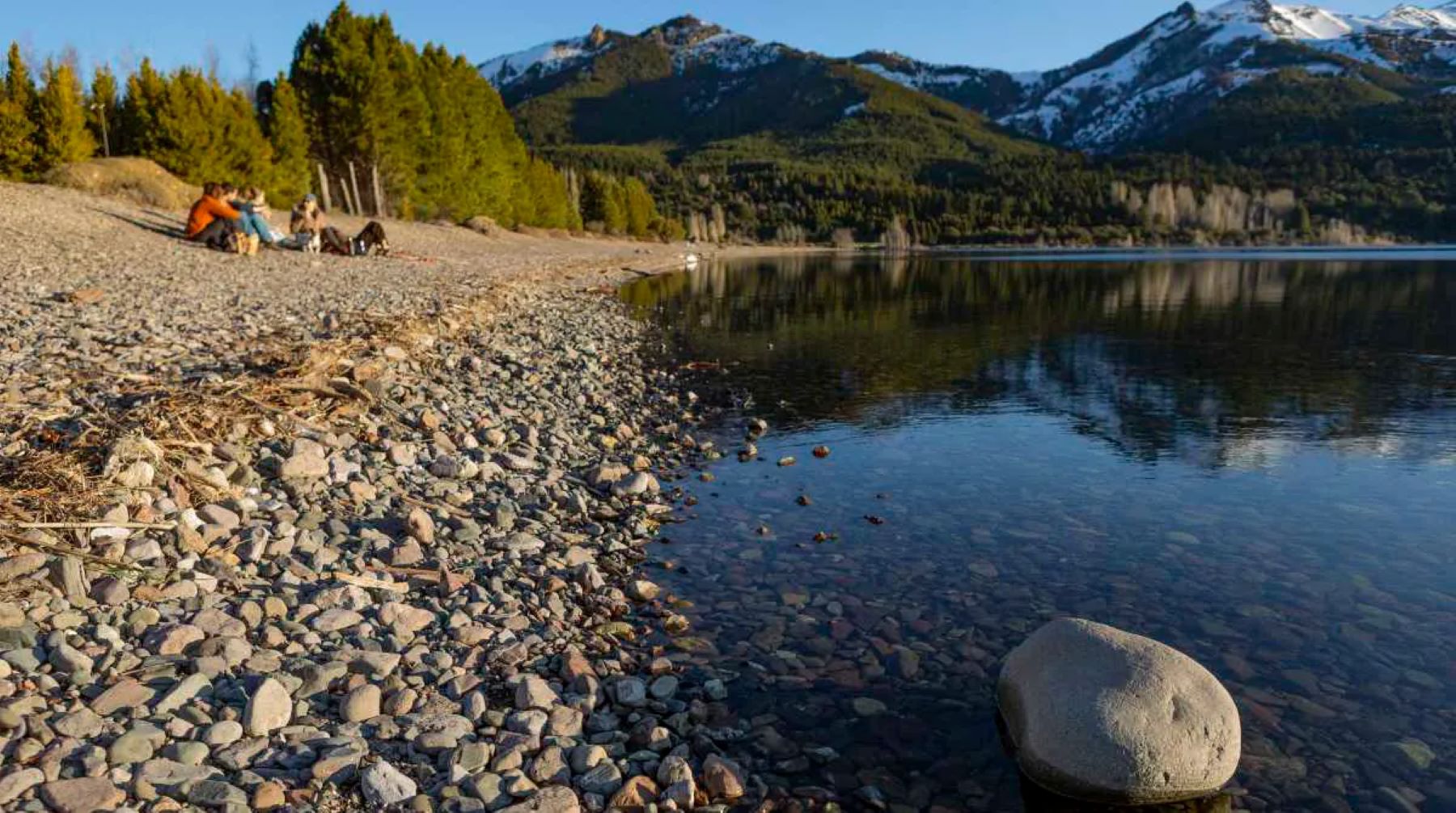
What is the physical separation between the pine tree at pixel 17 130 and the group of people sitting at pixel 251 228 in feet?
63.1

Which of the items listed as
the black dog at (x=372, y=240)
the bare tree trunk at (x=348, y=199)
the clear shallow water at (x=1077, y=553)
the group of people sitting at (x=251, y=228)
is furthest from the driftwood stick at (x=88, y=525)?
the bare tree trunk at (x=348, y=199)

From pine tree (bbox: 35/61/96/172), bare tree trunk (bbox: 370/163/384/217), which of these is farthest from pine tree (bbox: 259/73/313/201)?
pine tree (bbox: 35/61/96/172)

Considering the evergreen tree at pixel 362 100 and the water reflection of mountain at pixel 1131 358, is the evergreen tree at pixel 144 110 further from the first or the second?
the water reflection of mountain at pixel 1131 358

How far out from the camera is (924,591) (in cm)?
836

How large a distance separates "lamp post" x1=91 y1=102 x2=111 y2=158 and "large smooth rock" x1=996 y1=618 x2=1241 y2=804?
63.9 metres

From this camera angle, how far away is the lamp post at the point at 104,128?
170 feet

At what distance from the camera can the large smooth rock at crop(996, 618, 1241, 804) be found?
17.5ft

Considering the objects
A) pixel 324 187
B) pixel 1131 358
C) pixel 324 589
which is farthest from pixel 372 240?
pixel 324 589

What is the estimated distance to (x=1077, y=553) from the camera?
9477 millimetres

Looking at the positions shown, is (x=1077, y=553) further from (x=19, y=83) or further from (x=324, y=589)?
(x=19, y=83)

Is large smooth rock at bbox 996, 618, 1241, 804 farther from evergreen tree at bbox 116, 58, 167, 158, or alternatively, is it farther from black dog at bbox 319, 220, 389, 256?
evergreen tree at bbox 116, 58, 167, 158

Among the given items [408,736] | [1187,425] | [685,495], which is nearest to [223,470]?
[408,736]

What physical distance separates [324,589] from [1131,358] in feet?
79.0

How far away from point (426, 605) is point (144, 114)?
56.2m
